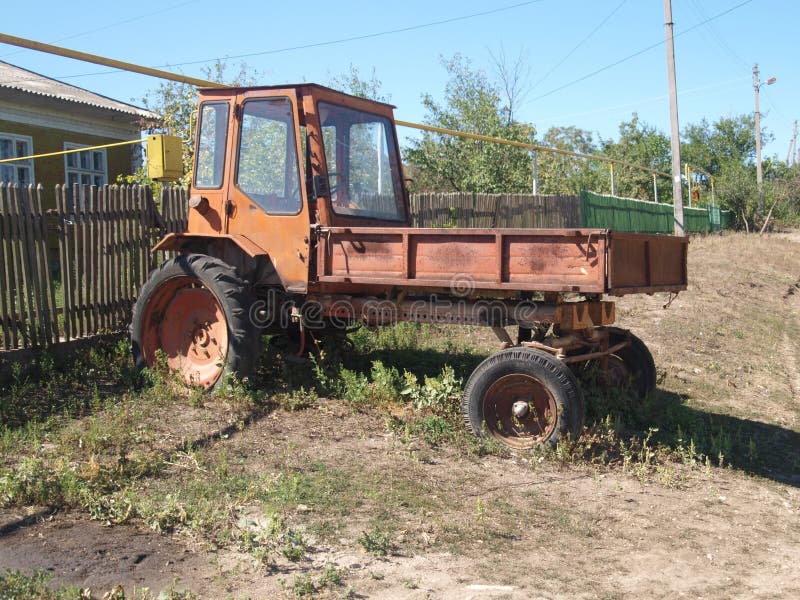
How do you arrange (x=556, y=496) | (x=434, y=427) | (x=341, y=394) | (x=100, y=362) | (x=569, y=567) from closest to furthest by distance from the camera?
1. (x=569, y=567)
2. (x=556, y=496)
3. (x=434, y=427)
4. (x=341, y=394)
5. (x=100, y=362)

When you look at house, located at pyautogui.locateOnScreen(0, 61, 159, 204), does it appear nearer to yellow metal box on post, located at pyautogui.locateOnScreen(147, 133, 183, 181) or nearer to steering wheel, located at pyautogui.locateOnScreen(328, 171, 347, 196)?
yellow metal box on post, located at pyautogui.locateOnScreen(147, 133, 183, 181)

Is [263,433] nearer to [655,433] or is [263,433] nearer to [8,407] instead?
[8,407]

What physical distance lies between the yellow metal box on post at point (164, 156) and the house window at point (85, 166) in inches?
417

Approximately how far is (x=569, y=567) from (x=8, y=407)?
15.9ft

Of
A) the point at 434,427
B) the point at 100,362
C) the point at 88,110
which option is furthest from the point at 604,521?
the point at 88,110

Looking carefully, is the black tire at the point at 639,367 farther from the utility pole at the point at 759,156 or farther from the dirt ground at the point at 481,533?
the utility pole at the point at 759,156

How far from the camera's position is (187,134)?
68.4 ft

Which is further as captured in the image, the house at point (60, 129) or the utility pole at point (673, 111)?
the utility pole at point (673, 111)

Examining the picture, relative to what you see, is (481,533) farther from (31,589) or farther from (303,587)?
(31,589)

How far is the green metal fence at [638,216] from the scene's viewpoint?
23.8 m

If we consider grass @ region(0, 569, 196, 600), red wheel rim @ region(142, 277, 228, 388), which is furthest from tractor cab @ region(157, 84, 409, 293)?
grass @ region(0, 569, 196, 600)

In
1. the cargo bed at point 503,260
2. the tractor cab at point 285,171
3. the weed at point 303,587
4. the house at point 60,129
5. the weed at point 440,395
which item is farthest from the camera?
the house at point 60,129

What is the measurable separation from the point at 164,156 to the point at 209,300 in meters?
1.36

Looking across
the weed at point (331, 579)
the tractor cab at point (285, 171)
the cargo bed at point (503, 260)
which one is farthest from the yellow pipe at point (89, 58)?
the weed at point (331, 579)
